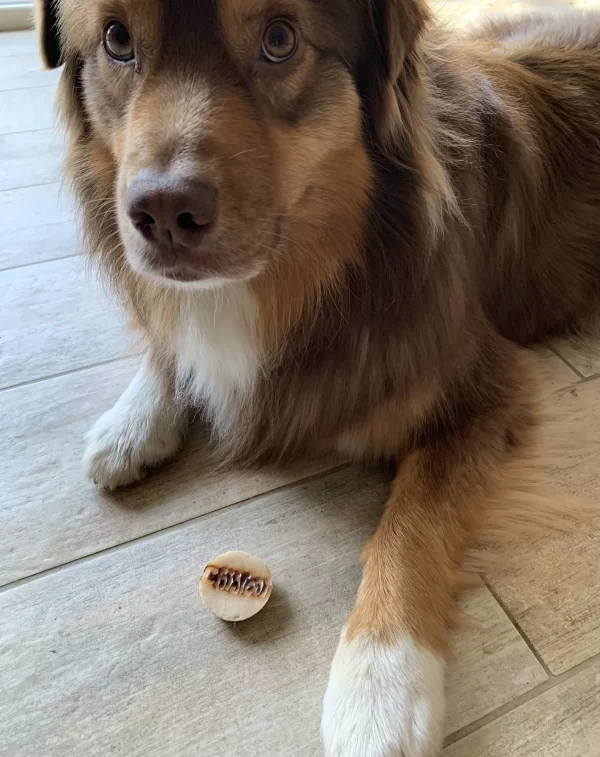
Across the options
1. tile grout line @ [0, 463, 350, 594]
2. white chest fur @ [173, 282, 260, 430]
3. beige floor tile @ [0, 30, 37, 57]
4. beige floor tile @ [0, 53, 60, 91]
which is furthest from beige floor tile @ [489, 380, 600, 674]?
beige floor tile @ [0, 30, 37, 57]

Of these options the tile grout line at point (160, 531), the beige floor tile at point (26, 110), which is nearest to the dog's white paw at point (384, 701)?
the tile grout line at point (160, 531)

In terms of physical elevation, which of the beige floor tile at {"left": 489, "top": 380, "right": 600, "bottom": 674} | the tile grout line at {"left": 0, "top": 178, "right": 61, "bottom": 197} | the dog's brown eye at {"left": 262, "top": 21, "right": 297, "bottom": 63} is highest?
the dog's brown eye at {"left": 262, "top": 21, "right": 297, "bottom": 63}

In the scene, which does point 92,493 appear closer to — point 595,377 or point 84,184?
point 84,184

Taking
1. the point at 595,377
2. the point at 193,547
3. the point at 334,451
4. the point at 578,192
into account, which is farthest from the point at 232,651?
the point at 578,192

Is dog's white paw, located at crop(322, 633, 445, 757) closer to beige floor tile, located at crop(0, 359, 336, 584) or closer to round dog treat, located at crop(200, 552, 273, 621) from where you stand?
round dog treat, located at crop(200, 552, 273, 621)

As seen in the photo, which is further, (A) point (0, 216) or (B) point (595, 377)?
(A) point (0, 216)

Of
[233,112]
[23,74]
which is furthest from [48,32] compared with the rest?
[23,74]

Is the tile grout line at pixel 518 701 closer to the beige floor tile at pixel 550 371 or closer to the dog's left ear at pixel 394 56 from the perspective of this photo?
the beige floor tile at pixel 550 371
